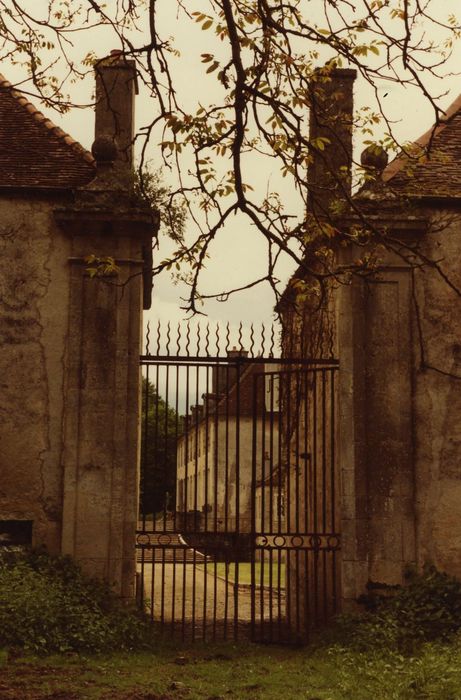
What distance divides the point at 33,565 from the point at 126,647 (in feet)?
4.48

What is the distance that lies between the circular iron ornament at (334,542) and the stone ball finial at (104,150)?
4.89 metres

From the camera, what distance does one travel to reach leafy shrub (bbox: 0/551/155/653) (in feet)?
25.0

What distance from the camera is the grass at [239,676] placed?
252 inches

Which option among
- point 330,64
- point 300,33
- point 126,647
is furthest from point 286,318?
point 300,33

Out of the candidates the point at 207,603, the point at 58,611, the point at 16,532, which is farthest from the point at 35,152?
the point at 207,603

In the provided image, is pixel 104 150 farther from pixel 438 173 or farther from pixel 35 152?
pixel 438 173

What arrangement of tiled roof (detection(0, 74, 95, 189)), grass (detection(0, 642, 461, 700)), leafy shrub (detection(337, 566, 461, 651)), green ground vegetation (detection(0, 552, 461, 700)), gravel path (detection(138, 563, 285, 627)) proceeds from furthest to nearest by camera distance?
gravel path (detection(138, 563, 285, 627)), tiled roof (detection(0, 74, 95, 189)), leafy shrub (detection(337, 566, 461, 651)), green ground vegetation (detection(0, 552, 461, 700)), grass (detection(0, 642, 461, 700))

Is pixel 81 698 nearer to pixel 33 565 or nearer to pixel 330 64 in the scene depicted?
pixel 33 565

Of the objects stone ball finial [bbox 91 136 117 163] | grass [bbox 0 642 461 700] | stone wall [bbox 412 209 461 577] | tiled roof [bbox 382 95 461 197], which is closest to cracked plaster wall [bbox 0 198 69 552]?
stone ball finial [bbox 91 136 117 163]

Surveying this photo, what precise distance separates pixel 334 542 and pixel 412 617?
1.84m

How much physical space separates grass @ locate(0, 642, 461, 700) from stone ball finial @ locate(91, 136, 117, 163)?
17.6ft

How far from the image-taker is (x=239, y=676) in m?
7.38

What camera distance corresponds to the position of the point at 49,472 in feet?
30.2

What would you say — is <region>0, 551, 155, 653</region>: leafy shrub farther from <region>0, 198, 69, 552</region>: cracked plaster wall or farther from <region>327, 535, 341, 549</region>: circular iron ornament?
<region>327, 535, 341, 549</region>: circular iron ornament
